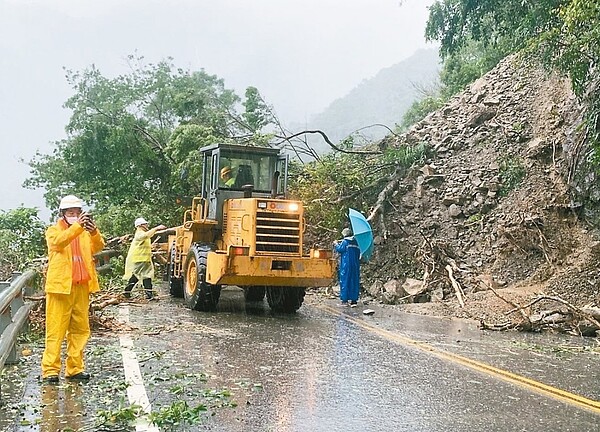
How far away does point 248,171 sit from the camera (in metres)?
14.0

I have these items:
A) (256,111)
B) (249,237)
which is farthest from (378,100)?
(249,237)

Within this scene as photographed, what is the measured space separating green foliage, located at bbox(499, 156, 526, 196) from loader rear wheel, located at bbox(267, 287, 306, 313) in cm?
731

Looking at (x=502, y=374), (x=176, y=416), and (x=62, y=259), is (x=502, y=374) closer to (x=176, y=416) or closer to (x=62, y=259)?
(x=176, y=416)

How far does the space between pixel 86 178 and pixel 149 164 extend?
9.13 ft

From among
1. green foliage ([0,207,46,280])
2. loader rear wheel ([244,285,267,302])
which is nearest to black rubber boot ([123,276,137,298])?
loader rear wheel ([244,285,267,302])

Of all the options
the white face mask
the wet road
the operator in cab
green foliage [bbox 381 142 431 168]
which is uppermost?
green foliage [bbox 381 142 431 168]

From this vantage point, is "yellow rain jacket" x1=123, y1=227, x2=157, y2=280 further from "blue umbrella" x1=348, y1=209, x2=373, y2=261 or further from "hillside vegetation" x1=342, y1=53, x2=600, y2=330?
"hillside vegetation" x1=342, y1=53, x2=600, y2=330

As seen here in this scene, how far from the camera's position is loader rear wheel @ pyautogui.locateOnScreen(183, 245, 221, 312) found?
A: 12.8 metres

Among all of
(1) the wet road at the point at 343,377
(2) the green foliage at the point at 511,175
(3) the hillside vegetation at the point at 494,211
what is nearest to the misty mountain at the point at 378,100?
(3) the hillside vegetation at the point at 494,211

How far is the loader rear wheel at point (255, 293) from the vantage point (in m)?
14.8

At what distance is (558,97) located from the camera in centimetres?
2014

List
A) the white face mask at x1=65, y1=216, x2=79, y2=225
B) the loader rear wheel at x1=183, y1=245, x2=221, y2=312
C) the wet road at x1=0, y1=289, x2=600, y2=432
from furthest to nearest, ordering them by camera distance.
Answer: the loader rear wheel at x1=183, y1=245, x2=221, y2=312 → the white face mask at x1=65, y1=216, x2=79, y2=225 → the wet road at x1=0, y1=289, x2=600, y2=432

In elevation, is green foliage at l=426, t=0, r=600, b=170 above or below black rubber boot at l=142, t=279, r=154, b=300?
above

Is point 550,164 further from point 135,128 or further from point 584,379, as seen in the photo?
point 135,128
